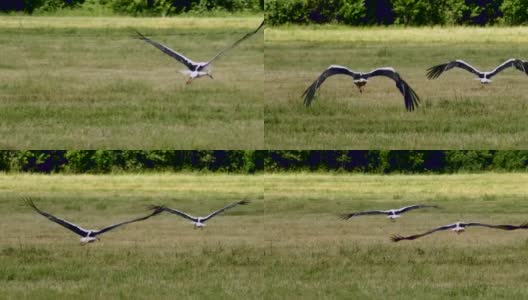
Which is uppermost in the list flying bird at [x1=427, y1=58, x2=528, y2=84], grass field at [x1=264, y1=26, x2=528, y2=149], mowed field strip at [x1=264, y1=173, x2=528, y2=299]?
flying bird at [x1=427, y1=58, x2=528, y2=84]

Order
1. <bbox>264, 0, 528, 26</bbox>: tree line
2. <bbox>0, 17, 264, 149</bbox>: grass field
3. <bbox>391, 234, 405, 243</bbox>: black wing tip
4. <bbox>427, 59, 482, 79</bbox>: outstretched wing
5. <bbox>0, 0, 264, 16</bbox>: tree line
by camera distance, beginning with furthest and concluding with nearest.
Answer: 1. <bbox>0, 0, 264, 16</bbox>: tree line
2. <bbox>264, 0, 528, 26</bbox>: tree line
3. <bbox>0, 17, 264, 149</bbox>: grass field
4. <bbox>391, 234, 405, 243</bbox>: black wing tip
5. <bbox>427, 59, 482, 79</bbox>: outstretched wing

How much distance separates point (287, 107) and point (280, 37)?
3.70 feet

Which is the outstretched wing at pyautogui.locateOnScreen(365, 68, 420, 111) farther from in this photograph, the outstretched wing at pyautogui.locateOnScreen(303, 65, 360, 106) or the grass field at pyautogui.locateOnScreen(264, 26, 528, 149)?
Answer: the grass field at pyautogui.locateOnScreen(264, 26, 528, 149)

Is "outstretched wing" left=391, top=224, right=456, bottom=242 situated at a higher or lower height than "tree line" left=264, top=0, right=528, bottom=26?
lower

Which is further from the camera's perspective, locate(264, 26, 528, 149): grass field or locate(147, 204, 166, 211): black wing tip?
locate(264, 26, 528, 149): grass field

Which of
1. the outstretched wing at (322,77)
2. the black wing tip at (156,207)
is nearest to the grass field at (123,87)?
the outstretched wing at (322,77)

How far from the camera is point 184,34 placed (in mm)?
21797

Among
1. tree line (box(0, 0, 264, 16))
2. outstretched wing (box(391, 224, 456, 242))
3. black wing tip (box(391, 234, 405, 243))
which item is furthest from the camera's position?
tree line (box(0, 0, 264, 16))

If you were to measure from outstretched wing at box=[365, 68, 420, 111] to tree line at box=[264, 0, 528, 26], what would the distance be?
4.44ft

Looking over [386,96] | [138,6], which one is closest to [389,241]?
[386,96]

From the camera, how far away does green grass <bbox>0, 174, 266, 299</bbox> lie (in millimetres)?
18828

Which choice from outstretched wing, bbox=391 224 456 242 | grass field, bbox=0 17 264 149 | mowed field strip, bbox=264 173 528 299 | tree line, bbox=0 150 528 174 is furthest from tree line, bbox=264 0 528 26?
outstretched wing, bbox=391 224 456 242

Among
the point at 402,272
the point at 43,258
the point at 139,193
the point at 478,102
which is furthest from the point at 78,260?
the point at 478,102

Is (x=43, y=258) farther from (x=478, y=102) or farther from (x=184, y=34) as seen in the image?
(x=478, y=102)
